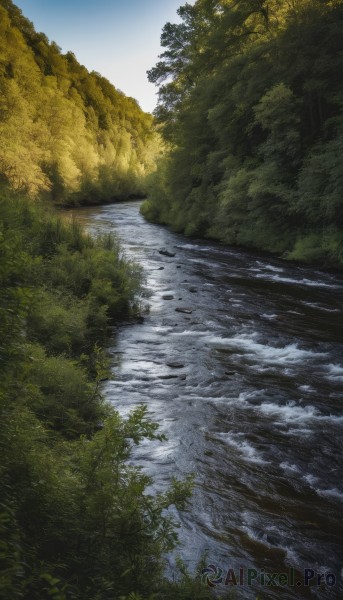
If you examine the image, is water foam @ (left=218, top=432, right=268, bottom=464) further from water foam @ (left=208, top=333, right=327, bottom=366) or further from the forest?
water foam @ (left=208, top=333, right=327, bottom=366)

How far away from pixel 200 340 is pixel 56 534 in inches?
283

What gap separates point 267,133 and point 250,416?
1791 centimetres

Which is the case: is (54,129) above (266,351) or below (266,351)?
above

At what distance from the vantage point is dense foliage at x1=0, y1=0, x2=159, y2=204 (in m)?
23.3

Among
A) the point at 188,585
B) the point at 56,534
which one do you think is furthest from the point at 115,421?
the point at 188,585

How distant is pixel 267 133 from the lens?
20.2m

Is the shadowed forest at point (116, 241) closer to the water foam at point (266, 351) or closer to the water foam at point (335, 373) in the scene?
the water foam at point (266, 351)

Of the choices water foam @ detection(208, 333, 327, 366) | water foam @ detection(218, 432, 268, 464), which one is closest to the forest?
water foam @ detection(218, 432, 268, 464)

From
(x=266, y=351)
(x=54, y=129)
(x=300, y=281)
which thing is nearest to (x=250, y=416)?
(x=266, y=351)

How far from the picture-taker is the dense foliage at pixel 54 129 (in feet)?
76.6

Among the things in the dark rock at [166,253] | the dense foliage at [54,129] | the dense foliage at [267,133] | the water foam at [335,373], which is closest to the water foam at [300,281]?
the dense foliage at [267,133]

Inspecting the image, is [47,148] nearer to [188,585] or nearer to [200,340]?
[200,340]

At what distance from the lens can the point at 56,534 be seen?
8.18 ft

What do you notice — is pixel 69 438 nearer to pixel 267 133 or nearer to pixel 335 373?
pixel 335 373
